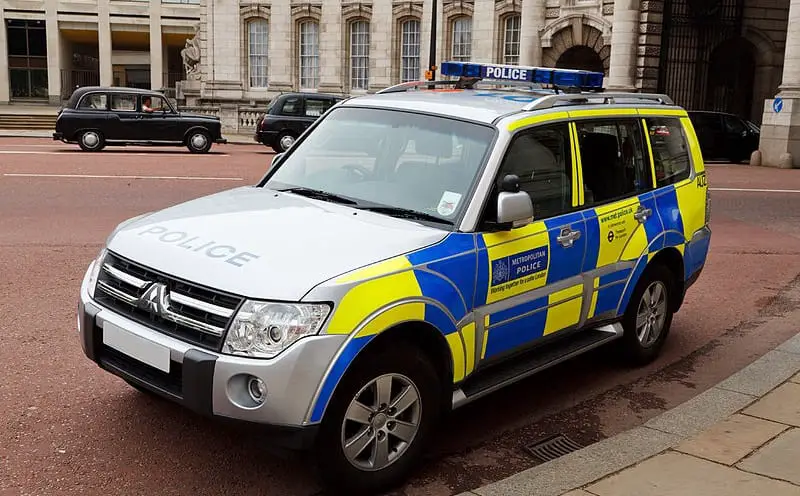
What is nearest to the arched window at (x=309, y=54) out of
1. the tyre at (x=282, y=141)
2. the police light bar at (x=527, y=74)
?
the tyre at (x=282, y=141)

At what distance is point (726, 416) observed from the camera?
4918mm

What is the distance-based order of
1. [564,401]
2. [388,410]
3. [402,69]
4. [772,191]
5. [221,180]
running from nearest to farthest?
[388,410] < [564,401] < [221,180] < [772,191] < [402,69]

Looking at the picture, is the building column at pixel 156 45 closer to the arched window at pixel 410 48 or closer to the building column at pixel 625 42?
the arched window at pixel 410 48

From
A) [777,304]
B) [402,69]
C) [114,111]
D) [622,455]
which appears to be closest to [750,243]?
[777,304]

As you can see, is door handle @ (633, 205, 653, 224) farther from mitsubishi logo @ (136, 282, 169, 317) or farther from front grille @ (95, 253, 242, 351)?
mitsubishi logo @ (136, 282, 169, 317)

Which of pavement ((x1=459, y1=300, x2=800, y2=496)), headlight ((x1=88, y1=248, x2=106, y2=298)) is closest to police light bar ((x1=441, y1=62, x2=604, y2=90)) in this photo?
pavement ((x1=459, y1=300, x2=800, y2=496))

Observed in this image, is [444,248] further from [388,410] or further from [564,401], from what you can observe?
→ [564,401]

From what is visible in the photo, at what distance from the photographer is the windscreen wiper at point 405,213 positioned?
4.46 m

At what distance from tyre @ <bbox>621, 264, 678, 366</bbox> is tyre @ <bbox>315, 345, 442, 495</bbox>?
2.19m

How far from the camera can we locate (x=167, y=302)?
3848 mm

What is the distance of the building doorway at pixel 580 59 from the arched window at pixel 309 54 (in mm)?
11663

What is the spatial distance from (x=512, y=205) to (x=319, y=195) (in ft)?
3.80

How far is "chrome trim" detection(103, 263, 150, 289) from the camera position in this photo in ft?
13.0

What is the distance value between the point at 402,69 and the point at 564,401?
111 ft
